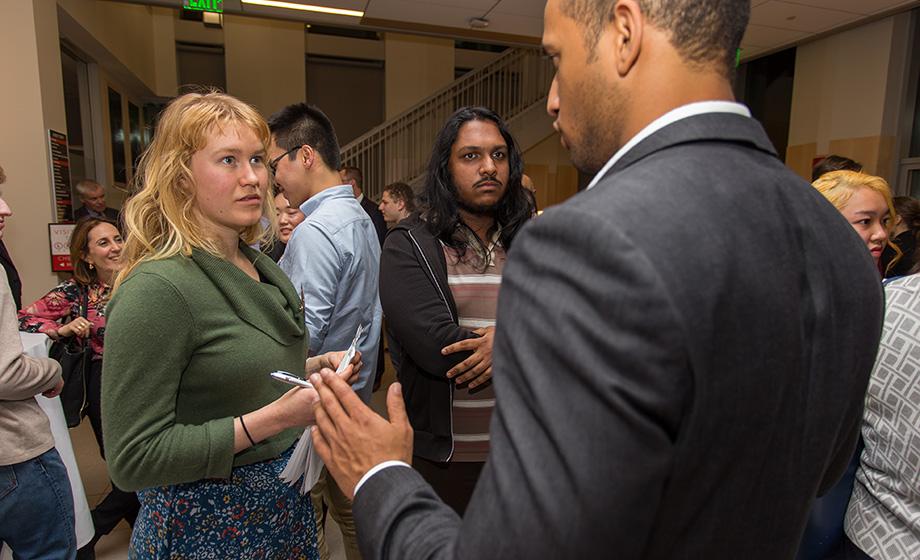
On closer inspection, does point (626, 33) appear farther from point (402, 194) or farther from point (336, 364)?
point (402, 194)

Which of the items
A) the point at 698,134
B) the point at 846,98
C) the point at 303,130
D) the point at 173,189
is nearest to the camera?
the point at 698,134

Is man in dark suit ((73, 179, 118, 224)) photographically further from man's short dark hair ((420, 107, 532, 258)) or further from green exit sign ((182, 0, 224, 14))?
man's short dark hair ((420, 107, 532, 258))

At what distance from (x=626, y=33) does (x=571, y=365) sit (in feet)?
1.27

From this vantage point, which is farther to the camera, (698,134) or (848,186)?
(848,186)

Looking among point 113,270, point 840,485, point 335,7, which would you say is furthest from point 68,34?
point 840,485

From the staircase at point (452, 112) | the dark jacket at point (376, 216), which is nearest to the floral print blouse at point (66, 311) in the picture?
the dark jacket at point (376, 216)

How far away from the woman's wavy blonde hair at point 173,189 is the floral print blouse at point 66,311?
153 centimetres

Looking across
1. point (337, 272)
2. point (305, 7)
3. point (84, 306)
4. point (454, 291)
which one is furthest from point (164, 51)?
point (454, 291)

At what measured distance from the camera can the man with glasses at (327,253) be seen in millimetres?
2002

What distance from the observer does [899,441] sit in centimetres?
115

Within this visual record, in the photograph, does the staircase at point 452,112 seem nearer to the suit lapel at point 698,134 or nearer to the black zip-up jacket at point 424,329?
the black zip-up jacket at point 424,329

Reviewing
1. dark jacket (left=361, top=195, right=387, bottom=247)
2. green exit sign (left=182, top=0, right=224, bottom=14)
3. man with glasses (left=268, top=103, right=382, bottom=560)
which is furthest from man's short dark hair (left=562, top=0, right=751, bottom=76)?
green exit sign (left=182, top=0, right=224, bottom=14)

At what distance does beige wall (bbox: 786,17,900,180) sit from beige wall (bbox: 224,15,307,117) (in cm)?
762

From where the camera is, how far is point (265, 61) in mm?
9273
